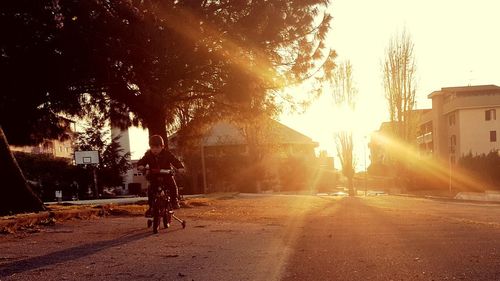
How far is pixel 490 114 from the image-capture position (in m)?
59.2

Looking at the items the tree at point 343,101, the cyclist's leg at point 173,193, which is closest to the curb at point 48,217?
the cyclist's leg at point 173,193

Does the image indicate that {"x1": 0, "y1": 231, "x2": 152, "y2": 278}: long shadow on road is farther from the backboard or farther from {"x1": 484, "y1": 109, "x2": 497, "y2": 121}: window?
{"x1": 484, "y1": 109, "x2": 497, "y2": 121}: window

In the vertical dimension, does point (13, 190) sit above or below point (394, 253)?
above

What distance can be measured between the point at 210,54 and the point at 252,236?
7.65 m

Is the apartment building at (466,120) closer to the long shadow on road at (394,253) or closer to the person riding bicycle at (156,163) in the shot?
the long shadow on road at (394,253)

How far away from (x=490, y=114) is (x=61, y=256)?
61.1m

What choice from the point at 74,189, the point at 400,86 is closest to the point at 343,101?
the point at 400,86

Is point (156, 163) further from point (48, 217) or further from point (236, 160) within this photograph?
point (236, 160)

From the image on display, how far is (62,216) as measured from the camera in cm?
987

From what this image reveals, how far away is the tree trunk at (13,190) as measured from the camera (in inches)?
444

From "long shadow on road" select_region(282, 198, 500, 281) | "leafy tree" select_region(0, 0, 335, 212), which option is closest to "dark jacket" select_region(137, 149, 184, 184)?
"long shadow on road" select_region(282, 198, 500, 281)

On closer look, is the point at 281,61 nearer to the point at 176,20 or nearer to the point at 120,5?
Answer: the point at 176,20

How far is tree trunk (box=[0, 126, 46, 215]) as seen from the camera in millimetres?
11281

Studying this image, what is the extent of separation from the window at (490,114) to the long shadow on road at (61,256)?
2318 inches
